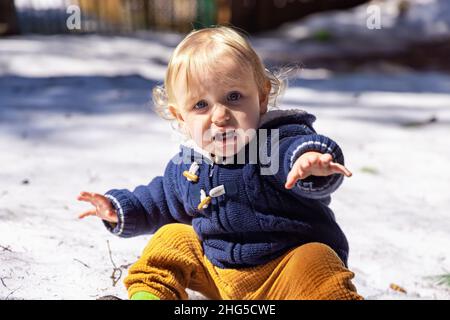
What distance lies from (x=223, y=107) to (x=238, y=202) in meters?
0.25

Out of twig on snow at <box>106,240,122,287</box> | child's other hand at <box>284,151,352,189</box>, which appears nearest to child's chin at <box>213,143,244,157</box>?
child's other hand at <box>284,151,352,189</box>

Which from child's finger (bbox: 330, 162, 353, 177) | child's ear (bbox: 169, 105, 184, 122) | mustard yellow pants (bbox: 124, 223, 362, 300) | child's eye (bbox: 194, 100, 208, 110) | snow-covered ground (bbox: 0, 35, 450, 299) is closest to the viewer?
child's finger (bbox: 330, 162, 353, 177)

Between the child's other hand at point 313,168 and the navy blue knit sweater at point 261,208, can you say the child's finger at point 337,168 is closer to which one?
the child's other hand at point 313,168

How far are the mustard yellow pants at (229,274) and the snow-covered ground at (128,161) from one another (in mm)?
135

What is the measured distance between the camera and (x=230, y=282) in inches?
69.7

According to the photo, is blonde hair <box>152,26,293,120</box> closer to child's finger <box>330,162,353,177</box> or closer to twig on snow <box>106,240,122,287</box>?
child's finger <box>330,162,353,177</box>

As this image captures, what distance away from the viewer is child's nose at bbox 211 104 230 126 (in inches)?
66.5

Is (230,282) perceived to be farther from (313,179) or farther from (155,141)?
(155,141)

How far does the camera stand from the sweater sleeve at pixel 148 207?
1.88 metres

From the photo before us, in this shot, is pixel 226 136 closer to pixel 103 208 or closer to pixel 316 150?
pixel 316 150

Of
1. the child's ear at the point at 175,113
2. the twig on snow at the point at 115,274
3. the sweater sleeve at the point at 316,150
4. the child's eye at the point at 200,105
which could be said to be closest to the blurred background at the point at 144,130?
the twig on snow at the point at 115,274

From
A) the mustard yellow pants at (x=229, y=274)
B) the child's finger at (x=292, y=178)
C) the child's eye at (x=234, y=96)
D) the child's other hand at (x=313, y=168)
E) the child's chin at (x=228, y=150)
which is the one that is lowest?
the mustard yellow pants at (x=229, y=274)

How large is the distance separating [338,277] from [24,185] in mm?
1577
